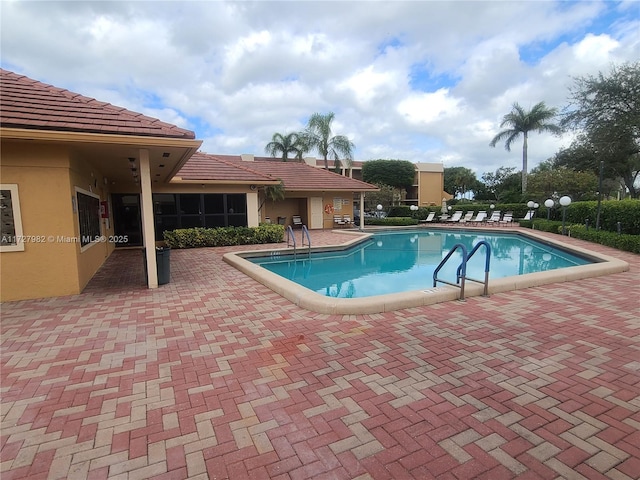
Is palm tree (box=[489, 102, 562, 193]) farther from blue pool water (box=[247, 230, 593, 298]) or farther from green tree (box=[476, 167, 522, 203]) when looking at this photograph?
blue pool water (box=[247, 230, 593, 298])

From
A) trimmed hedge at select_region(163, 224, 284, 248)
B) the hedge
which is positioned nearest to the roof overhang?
trimmed hedge at select_region(163, 224, 284, 248)

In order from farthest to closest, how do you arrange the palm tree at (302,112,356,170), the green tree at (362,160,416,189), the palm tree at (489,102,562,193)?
the green tree at (362,160,416,189) → the palm tree at (489,102,562,193) → the palm tree at (302,112,356,170)

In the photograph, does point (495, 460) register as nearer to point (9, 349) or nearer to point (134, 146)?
point (9, 349)

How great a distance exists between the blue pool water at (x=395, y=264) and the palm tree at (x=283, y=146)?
1536 cm

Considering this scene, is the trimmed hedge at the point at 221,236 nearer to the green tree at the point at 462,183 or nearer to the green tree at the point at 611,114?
the green tree at the point at 611,114

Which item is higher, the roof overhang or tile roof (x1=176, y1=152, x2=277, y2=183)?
tile roof (x1=176, y1=152, x2=277, y2=183)

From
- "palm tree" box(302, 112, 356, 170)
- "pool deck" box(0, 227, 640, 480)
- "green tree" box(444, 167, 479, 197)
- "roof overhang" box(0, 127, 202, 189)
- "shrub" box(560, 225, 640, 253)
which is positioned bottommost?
"pool deck" box(0, 227, 640, 480)

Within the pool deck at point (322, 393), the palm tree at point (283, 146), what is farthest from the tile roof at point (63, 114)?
the palm tree at point (283, 146)

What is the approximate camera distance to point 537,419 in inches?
101

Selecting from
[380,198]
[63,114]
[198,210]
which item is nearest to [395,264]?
[198,210]

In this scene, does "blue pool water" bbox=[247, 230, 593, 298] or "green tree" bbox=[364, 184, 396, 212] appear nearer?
"blue pool water" bbox=[247, 230, 593, 298]

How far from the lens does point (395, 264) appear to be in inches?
453

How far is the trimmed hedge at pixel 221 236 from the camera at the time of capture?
44.1 feet

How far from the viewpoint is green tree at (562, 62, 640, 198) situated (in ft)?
64.2
